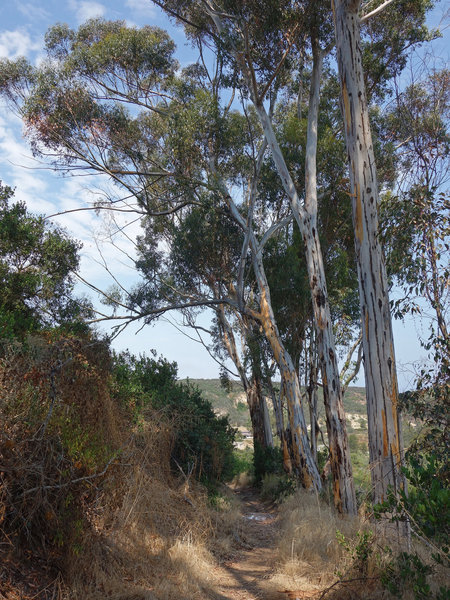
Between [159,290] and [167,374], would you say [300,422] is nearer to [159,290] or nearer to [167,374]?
[167,374]

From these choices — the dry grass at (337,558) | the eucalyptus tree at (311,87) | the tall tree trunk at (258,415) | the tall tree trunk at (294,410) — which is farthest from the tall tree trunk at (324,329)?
the tall tree trunk at (258,415)

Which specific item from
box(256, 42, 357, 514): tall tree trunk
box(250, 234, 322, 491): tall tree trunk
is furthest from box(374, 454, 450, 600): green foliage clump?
box(250, 234, 322, 491): tall tree trunk

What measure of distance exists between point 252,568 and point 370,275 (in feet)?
13.8

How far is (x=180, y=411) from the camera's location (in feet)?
32.5

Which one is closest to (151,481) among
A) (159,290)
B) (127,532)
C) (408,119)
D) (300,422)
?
(127,532)

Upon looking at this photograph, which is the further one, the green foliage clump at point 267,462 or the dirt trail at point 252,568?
the green foliage clump at point 267,462

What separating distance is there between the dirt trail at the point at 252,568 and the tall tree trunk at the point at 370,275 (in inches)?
71.2

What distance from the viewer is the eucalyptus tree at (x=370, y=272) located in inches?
263

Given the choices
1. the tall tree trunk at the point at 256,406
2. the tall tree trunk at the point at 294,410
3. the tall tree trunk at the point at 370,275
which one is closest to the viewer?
the tall tree trunk at the point at 370,275

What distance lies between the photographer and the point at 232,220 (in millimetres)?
13758

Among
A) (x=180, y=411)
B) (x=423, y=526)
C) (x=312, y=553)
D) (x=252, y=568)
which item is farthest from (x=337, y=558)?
(x=180, y=411)

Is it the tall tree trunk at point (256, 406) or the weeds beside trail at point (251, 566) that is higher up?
the tall tree trunk at point (256, 406)

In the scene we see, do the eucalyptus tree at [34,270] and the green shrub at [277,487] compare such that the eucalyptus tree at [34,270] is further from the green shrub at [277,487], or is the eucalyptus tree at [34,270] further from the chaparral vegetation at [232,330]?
the green shrub at [277,487]

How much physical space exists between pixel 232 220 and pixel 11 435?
10.4 metres
